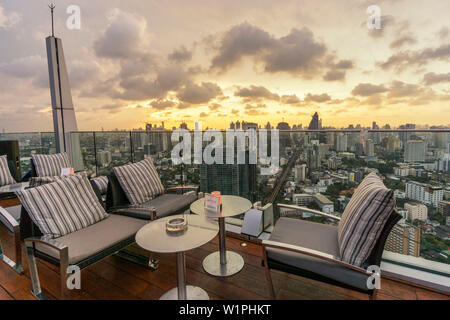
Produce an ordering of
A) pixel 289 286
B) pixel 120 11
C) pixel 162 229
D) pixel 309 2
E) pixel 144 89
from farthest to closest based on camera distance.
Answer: pixel 144 89 → pixel 120 11 → pixel 309 2 → pixel 289 286 → pixel 162 229

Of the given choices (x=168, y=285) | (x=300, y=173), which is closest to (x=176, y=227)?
(x=168, y=285)

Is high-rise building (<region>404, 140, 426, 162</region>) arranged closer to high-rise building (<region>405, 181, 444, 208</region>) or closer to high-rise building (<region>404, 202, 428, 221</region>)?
high-rise building (<region>405, 181, 444, 208</region>)

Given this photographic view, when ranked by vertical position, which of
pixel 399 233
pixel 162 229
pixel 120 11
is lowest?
pixel 399 233

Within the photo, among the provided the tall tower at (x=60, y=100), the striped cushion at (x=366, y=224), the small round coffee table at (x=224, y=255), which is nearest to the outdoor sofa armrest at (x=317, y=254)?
the striped cushion at (x=366, y=224)

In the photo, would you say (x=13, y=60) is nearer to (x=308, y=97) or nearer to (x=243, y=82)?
(x=243, y=82)

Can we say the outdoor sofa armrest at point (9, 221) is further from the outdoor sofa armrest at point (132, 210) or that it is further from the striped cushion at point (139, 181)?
the striped cushion at point (139, 181)

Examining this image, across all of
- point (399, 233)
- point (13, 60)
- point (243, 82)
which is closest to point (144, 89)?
point (243, 82)

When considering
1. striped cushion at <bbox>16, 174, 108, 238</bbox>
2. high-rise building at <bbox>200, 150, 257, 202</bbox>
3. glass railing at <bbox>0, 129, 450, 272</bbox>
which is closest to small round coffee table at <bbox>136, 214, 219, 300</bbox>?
striped cushion at <bbox>16, 174, 108, 238</bbox>
